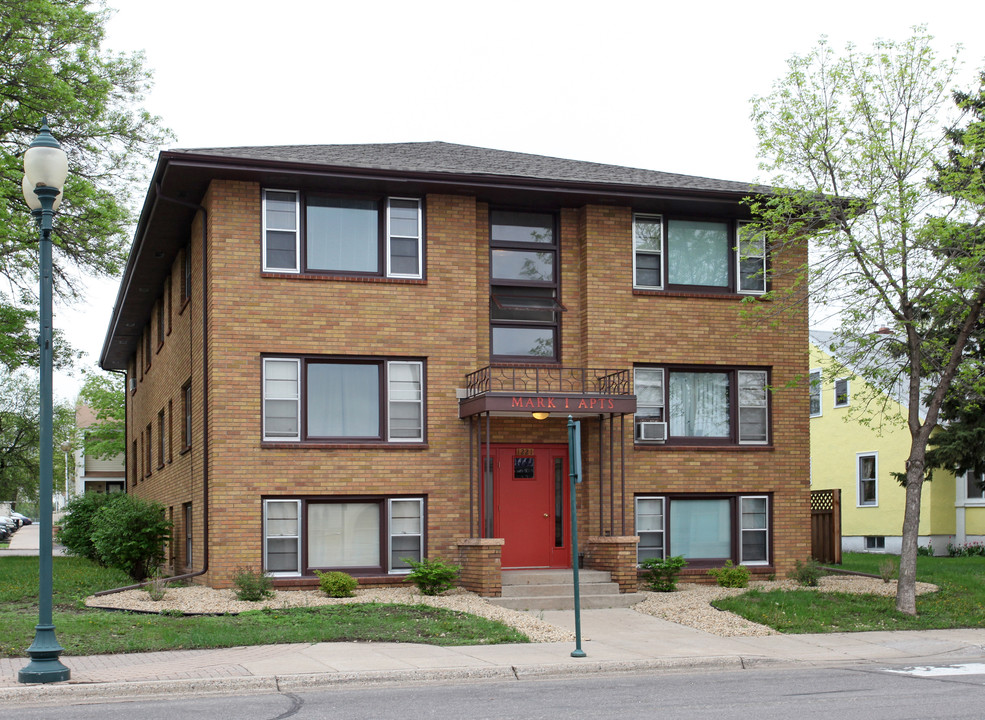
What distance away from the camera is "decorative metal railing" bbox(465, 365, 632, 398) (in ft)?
61.4

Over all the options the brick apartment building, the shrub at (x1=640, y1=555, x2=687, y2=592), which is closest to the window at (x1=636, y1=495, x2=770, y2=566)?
the brick apartment building

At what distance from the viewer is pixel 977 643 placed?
13.8 meters

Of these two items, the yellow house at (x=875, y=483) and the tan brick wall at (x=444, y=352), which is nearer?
the tan brick wall at (x=444, y=352)

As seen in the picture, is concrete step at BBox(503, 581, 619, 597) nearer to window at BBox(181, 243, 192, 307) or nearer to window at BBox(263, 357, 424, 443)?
window at BBox(263, 357, 424, 443)

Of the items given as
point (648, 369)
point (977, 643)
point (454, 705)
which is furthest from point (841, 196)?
point (454, 705)

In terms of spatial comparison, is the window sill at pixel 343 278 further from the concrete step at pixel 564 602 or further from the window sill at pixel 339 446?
the concrete step at pixel 564 602

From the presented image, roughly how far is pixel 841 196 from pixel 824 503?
795 centimetres

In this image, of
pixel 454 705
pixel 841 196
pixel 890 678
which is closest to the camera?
pixel 454 705

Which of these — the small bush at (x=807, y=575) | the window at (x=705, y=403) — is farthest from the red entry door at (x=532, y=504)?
the small bush at (x=807, y=575)

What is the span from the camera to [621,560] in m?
18.0

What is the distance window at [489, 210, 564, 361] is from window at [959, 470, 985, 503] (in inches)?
673

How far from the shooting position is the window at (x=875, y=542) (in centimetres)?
3328

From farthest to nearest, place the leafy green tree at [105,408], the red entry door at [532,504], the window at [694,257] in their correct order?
the leafy green tree at [105,408] < the window at [694,257] < the red entry door at [532,504]

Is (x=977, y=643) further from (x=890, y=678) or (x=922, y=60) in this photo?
(x=922, y=60)
